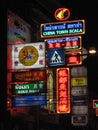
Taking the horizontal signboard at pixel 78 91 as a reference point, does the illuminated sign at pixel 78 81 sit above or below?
above

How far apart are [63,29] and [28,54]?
89.9 inches

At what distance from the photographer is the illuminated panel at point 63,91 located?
26625mm

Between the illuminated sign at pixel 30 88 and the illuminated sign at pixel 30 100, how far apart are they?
0.29 m

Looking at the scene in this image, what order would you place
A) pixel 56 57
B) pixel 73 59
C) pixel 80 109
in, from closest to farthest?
pixel 56 57 → pixel 73 59 → pixel 80 109

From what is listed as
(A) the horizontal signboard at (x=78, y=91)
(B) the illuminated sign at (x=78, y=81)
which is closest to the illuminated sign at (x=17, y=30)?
(B) the illuminated sign at (x=78, y=81)

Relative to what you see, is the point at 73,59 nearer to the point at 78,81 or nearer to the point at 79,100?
the point at 78,81

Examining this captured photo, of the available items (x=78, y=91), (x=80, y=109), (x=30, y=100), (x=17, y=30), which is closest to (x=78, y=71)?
(x=78, y=91)

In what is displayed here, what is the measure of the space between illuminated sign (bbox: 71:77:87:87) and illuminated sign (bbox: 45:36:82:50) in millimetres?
1818

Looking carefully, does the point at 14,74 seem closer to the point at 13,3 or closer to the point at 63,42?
the point at 63,42

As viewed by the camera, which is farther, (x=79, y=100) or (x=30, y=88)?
(x=79, y=100)

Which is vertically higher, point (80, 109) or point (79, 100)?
point (79, 100)

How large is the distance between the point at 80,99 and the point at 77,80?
104 cm

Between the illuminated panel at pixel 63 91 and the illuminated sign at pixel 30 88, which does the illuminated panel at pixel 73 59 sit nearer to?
the illuminated panel at pixel 63 91

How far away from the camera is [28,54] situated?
86.0 ft
